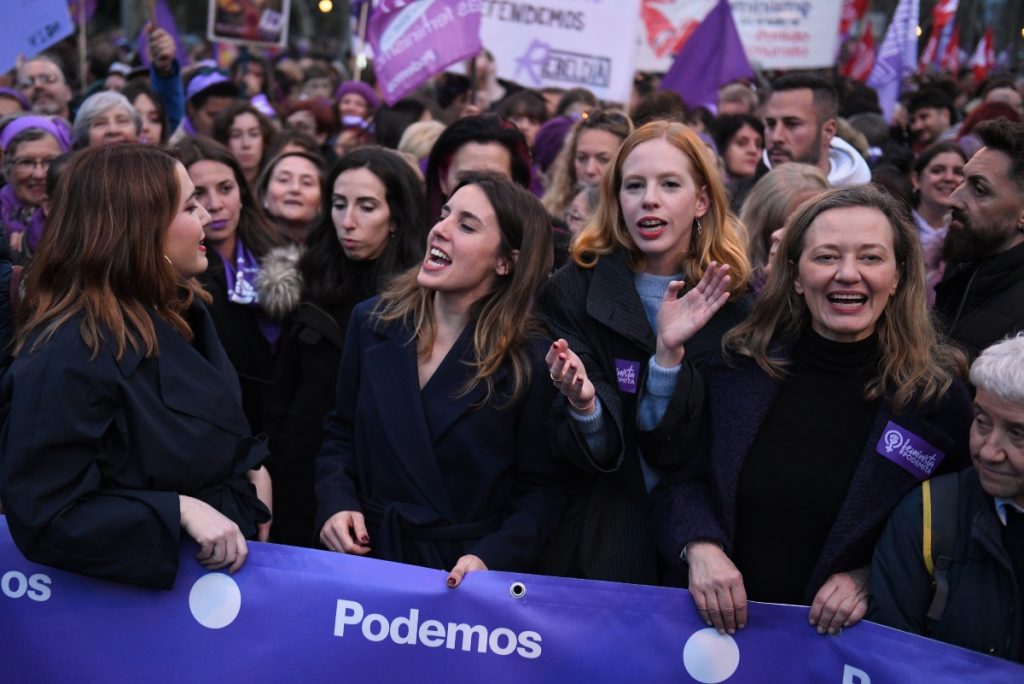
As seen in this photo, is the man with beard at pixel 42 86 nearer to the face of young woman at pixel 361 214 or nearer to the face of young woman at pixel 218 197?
the face of young woman at pixel 218 197

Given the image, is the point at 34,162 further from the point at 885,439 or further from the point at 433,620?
the point at 885,439

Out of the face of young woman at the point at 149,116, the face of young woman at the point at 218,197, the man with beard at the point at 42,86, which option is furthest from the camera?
the man with beard at the point at 42,86

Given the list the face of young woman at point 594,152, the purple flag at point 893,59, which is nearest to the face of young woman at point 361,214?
the face of young woman at point 594,152

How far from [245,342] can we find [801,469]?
8.22 feet

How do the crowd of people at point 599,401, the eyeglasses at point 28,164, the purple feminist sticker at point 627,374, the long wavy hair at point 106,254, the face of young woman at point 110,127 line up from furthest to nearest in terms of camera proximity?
the face of young woman at point 110,127
the eyeglasses at point 28,164
the purple feminist sticker at point 627,374
the long wavy hair at point 106,254
the crowd of people at point 599,401

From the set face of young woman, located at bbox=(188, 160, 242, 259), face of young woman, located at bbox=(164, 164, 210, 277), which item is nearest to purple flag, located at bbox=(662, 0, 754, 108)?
face of young woman, located at bbox=(188, 160, 242, 259)

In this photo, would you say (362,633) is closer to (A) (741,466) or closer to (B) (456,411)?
(B) (456,411)

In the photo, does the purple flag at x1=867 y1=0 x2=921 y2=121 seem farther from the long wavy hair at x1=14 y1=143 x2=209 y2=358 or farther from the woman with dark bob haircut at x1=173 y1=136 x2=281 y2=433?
the long wavy hair at x1=14 y1=143 x2=209 y2=358

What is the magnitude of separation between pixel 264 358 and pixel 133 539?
6.03ft

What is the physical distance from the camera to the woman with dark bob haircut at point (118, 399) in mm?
2891

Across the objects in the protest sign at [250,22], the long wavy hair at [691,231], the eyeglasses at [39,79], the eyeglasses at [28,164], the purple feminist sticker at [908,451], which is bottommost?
the purple feminist sticker at [908,451]

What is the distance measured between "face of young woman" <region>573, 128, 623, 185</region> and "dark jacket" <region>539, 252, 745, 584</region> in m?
2.40

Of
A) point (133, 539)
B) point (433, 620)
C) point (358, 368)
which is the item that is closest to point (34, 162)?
point (358, 368)

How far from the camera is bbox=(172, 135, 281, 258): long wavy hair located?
16.6 ft
